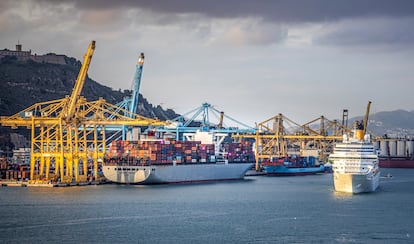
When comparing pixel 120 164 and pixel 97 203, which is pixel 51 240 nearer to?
pixel 97 203

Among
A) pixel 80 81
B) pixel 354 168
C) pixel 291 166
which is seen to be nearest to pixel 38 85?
pixel 291 166

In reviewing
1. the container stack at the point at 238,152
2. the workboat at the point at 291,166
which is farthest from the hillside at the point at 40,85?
the container stack at the point at 238,152

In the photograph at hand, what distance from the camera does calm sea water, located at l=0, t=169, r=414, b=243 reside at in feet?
173

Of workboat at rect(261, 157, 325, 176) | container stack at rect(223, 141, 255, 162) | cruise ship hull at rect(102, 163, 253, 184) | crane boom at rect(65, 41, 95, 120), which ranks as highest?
crane boom at rect(65, 41, 95, 120)

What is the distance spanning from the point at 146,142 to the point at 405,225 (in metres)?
42.6

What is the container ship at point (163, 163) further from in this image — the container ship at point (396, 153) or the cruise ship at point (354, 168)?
the container ship at point (396, 153)

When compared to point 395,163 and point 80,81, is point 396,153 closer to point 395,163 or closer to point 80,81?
point 395,163

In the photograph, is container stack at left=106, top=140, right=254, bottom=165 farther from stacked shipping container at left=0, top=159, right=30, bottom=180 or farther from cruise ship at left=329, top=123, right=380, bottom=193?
cruise ship at left=329, top=123, right=380, bottom=193

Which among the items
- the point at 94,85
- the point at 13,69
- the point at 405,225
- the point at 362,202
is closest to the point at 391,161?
the point at 94,85

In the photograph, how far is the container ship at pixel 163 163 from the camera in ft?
300

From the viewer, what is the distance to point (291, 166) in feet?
442

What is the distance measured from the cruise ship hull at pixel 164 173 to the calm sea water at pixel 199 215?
3.26 meters

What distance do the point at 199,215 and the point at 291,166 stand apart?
72325mm

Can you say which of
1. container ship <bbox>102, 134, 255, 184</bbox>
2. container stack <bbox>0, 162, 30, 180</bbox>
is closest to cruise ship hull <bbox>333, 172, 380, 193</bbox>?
container ship <bbox>102, 134, 255, 184</bbox>
